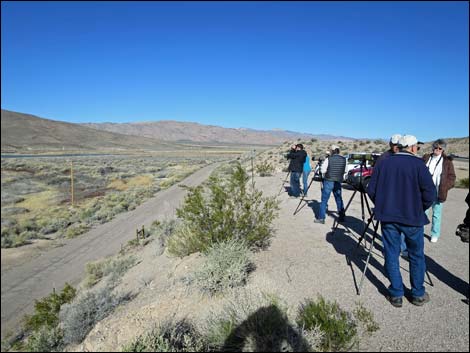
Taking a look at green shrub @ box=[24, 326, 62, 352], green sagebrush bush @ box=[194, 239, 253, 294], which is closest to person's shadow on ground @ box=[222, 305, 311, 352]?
green sagebrush bush @ box=[194, 239, 253, 294]

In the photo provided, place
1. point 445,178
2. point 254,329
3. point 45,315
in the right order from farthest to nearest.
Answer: point 445,178, point 45,315, point 254,329

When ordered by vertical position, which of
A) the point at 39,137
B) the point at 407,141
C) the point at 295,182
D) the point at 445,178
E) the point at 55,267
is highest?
the point at 407,141

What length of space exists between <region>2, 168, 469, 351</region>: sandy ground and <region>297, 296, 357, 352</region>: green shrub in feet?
0.63

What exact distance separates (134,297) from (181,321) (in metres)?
2.08

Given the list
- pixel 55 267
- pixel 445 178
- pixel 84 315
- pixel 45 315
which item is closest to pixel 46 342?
pixel 84 315

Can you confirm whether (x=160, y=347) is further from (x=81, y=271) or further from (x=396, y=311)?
(x=81, y=271)

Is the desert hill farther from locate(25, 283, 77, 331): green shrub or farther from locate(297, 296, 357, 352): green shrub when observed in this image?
locate(297, 296, 357, 352): green shrub

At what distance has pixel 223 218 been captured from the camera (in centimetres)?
602

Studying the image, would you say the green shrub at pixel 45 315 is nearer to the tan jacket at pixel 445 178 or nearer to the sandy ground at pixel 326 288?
the sandy ground at pixel 326 288

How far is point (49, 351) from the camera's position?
3.72 metres

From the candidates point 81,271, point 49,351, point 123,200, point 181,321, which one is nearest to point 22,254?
point 81,271

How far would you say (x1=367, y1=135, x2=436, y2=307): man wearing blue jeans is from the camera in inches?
139

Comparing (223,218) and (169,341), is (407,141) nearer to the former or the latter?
(223,218)

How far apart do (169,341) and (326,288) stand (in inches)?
93.7
